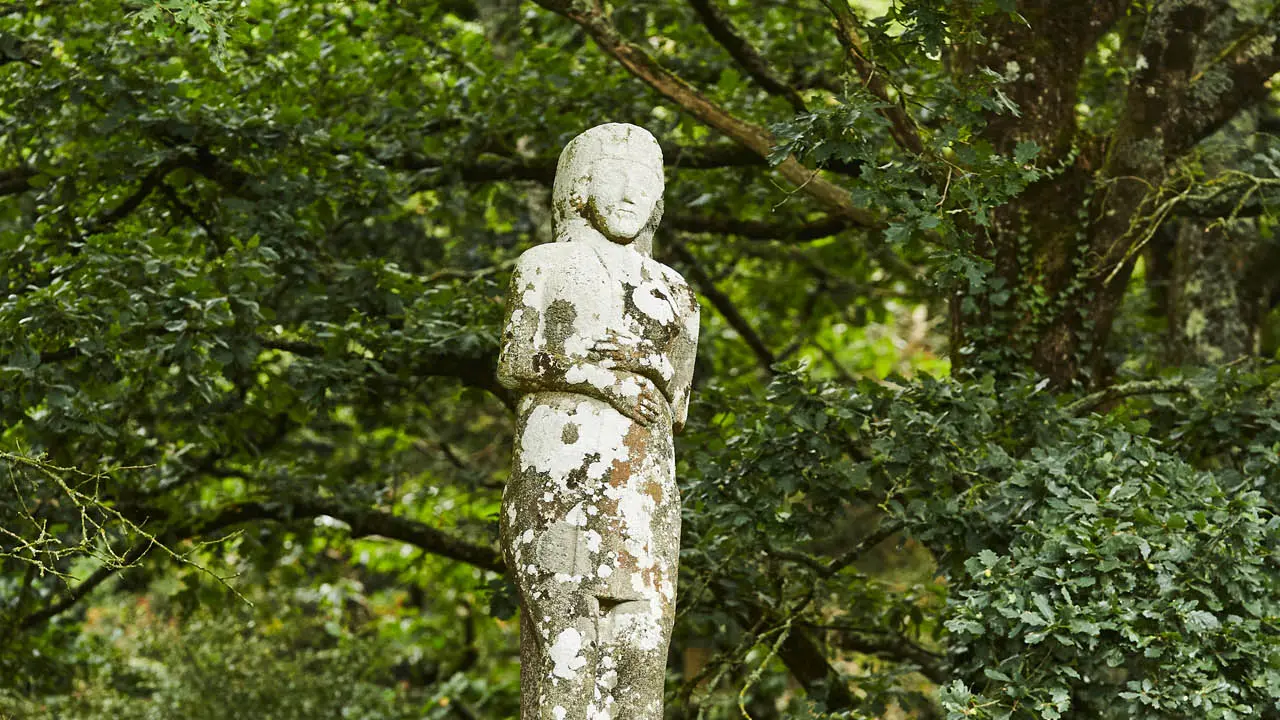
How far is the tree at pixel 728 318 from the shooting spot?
685 centimetres

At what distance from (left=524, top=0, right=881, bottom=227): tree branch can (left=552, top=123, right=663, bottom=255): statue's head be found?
2958mm

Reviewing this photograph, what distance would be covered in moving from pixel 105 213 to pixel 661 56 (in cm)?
373

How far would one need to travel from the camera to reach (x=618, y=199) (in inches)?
214

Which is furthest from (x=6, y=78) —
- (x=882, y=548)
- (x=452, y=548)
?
(x=882, y=548)

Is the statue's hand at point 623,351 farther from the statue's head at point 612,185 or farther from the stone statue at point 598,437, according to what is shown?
the statue's head at point 612,185

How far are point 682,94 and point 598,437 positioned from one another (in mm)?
3914

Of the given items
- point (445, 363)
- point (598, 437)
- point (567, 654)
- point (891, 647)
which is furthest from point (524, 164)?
point (567, 654)

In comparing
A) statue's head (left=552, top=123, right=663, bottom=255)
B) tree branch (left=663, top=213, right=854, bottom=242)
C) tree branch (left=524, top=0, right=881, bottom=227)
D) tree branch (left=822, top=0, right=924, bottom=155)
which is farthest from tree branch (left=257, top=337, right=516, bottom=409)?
statue's head (left=552, top=123, right=663, bottom=255)

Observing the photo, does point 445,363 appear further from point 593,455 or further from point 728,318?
point 593,455

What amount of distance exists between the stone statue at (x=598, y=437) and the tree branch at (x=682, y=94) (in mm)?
2998

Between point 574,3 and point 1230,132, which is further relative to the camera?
point 1230,132

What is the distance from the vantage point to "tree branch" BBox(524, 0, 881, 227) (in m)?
8.45

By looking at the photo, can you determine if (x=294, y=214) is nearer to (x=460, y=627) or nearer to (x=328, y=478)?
(x=328, y=478)

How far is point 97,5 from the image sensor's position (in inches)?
340
